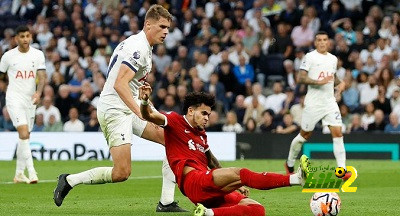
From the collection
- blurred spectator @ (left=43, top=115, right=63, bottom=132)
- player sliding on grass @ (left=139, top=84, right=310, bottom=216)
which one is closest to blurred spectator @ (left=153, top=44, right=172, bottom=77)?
blurred spectator @ (left=43, top=115, right=63, bottom=132)

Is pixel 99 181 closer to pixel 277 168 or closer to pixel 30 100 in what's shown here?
pixel 30 100

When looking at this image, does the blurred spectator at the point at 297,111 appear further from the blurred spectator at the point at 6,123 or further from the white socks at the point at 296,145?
the blurred spectator at the point at 6,123

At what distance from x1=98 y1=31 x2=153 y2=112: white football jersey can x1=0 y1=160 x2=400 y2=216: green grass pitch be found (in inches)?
49.5

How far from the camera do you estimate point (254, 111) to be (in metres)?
23.5

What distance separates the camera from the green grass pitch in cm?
1123

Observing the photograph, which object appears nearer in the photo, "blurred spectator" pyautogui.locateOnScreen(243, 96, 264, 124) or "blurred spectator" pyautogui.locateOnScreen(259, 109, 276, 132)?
"blurred spectator" pyautogui.locateOnScreen(259, 109, 276, 132)

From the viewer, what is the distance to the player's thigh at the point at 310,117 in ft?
53.7

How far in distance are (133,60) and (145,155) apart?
11.8 m

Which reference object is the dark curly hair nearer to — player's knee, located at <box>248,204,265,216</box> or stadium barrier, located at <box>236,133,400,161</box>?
player's knee, located at <box>248,204,265,216</box>

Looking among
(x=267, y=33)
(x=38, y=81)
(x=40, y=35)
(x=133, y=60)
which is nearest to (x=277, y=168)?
(x=38, y=81)

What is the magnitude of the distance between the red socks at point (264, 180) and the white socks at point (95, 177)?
6.77ft

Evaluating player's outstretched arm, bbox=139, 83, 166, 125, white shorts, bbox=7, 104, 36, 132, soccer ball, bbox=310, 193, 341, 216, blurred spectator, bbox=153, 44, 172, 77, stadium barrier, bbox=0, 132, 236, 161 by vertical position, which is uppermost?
player's outstretched arm, bbox=139, 83, 166, 125

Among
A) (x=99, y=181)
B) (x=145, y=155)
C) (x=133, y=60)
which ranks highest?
(x=133, y=60)

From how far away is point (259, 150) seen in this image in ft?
73.4
